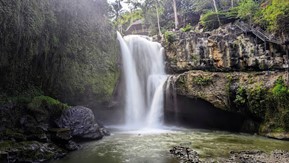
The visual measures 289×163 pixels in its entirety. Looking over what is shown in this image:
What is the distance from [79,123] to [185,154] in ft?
20.8

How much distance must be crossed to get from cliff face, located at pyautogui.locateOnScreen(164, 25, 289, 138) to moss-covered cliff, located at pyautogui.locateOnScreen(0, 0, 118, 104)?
20.2 feet

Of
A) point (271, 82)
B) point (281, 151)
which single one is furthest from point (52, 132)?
point (271, 82)

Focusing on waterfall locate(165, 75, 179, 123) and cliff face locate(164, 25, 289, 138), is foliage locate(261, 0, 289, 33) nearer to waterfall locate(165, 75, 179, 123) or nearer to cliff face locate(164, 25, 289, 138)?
cliff face locate(164, 25, 289, 138)

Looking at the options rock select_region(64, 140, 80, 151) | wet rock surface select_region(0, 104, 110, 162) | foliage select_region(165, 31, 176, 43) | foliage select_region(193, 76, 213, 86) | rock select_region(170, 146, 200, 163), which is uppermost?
foliage select_region(165, 31, 176, 43)

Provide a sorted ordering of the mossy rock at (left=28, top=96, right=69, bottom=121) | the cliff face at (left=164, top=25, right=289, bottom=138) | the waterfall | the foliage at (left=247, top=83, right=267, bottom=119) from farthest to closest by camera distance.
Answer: the waterfall
the foliage at (left=247, top=83, right=267, bottom=119)
the cliff face at (left=164, top=25, right=289, bottom=138)
the mossy rock at (left=28, top=96, right=69, bottom=121)

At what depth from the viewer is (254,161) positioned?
8.87 m

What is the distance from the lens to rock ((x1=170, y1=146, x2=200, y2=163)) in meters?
9.13

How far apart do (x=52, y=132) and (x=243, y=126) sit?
514 inches

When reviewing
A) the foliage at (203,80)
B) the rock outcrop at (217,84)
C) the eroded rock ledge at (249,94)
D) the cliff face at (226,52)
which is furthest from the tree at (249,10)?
the foliage at (203,80)

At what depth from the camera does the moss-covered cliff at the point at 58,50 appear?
35.8ft

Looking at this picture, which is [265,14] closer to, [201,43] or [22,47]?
[201,43]

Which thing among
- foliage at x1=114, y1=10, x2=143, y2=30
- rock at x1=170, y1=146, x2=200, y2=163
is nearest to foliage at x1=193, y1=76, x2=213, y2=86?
rock at x1=170, y1=146, x2=200, y2=163

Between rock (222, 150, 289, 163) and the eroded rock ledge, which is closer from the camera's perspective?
rock (222, 150, 289, 163)

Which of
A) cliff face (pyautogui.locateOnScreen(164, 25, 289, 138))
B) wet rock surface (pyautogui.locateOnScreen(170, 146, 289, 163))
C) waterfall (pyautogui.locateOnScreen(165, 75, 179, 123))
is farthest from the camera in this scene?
waterfall (pyautogui.locateOnScreen(165, 75, 179, 123))
